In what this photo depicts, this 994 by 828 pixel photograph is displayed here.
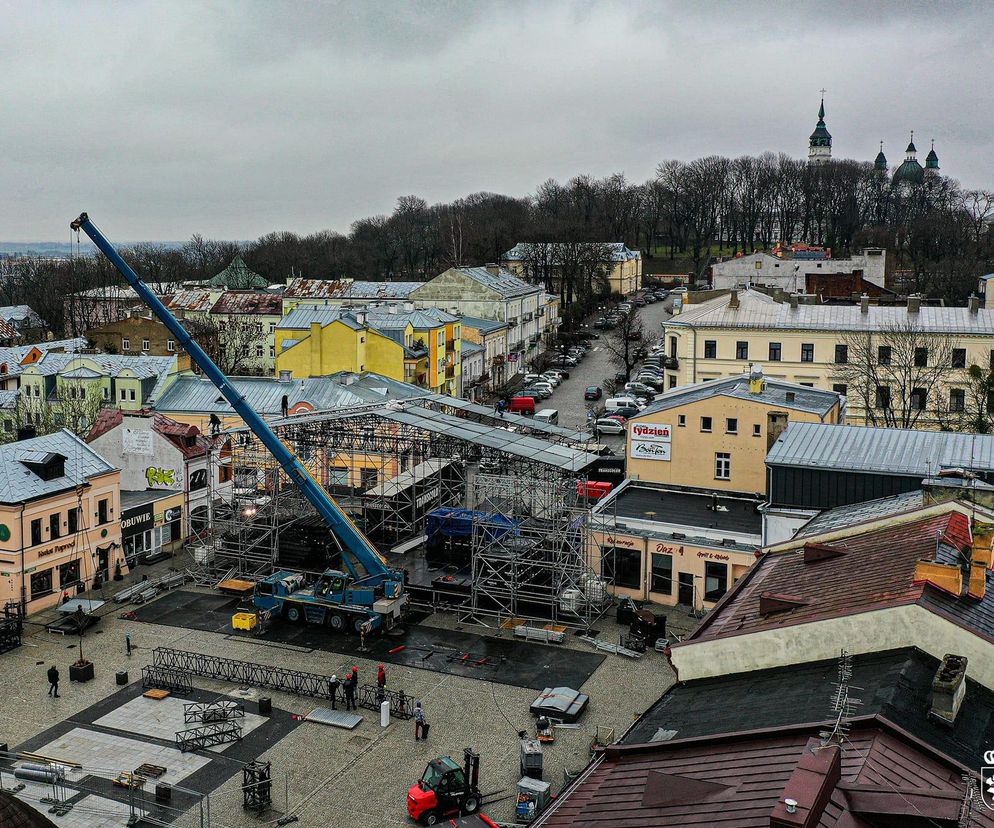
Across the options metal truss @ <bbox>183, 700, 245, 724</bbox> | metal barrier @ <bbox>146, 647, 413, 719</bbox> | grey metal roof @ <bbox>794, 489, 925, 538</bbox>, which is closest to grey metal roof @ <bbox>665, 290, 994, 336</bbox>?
grey metal roof @ <bbox>794, 489, 925, 538</bbox>

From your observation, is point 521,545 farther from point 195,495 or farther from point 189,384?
point 189,384

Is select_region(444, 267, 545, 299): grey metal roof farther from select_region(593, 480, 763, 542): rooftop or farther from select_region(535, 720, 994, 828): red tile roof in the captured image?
select_region(535, 720, 994, 828): red tile roof

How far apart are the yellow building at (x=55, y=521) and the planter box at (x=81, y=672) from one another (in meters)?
6.29

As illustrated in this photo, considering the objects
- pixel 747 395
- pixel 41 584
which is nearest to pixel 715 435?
pixel 747 395

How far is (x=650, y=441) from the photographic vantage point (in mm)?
38125

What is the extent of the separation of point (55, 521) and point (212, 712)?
41.6ft

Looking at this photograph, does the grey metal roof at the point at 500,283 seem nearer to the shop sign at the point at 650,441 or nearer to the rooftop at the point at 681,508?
the shop sign at the point at 650,441

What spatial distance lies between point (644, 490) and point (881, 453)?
9581mm

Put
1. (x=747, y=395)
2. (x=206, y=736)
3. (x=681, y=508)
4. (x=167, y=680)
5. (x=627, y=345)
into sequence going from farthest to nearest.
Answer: (x=627, y=345), (x=747, y=395), (x=681, y=508), (x=167, y=680), (x=206, y=736)

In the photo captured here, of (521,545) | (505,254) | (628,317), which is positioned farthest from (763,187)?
(521,545)

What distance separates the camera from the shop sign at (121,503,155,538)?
123 ft

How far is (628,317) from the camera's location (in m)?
78.6

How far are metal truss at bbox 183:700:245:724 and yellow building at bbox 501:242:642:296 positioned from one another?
76.7 m

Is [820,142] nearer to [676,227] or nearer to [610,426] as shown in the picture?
[676,227]
